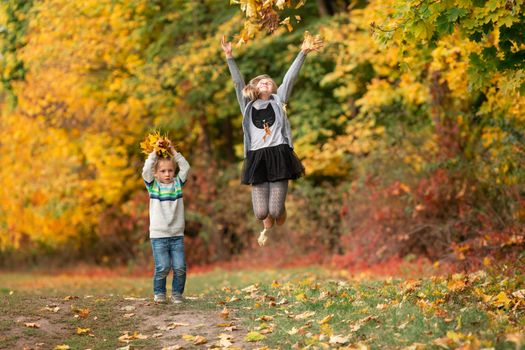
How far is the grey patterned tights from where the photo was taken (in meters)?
9.07

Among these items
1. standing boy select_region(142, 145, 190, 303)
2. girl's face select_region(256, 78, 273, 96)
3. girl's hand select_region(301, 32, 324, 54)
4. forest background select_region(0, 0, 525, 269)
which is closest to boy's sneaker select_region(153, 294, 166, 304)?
standing boy select_region(142, 145, 190, 303)

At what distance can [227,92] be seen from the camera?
21906 millimetres

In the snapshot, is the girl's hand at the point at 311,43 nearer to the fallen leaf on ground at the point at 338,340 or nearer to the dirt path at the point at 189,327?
the dirt path at the point at 189,327

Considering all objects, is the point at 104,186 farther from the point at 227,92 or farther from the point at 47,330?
the point at 47,330

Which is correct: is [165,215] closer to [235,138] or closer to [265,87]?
[265,87]

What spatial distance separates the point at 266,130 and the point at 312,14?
46.1 ft

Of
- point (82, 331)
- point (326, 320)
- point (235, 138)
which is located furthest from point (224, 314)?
point (235, 138)

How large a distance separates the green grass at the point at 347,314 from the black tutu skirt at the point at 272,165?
1340 mm

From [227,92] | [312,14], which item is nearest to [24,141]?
[227,92]

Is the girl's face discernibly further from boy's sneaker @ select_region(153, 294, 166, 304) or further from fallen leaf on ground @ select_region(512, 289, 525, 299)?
fallen leaf on ground @ select_region(512, 289, 525, 299)

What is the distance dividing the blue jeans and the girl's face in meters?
1.93

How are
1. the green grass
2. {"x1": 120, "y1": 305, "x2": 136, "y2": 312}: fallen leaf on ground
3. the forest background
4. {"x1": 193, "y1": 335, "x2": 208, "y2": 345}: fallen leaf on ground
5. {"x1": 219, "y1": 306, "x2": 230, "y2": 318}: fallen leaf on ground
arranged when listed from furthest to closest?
the forest background → {"x1": 120, "y1": 305, "x2": 136, "y2": 312}: fallen leaf on ground → {"x1": 219, "y1": 306, "x2": 230, "y2": 318}: fallen leaf on ground → {"x1": 193, "y1": 335, "x2": 208, "y2": 345}: fallen leaf on ground → the green grass

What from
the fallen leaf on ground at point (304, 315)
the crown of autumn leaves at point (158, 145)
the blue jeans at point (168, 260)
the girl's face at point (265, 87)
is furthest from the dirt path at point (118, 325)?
the girl's face at point (265, 87)

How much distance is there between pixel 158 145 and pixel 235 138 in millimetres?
16376
